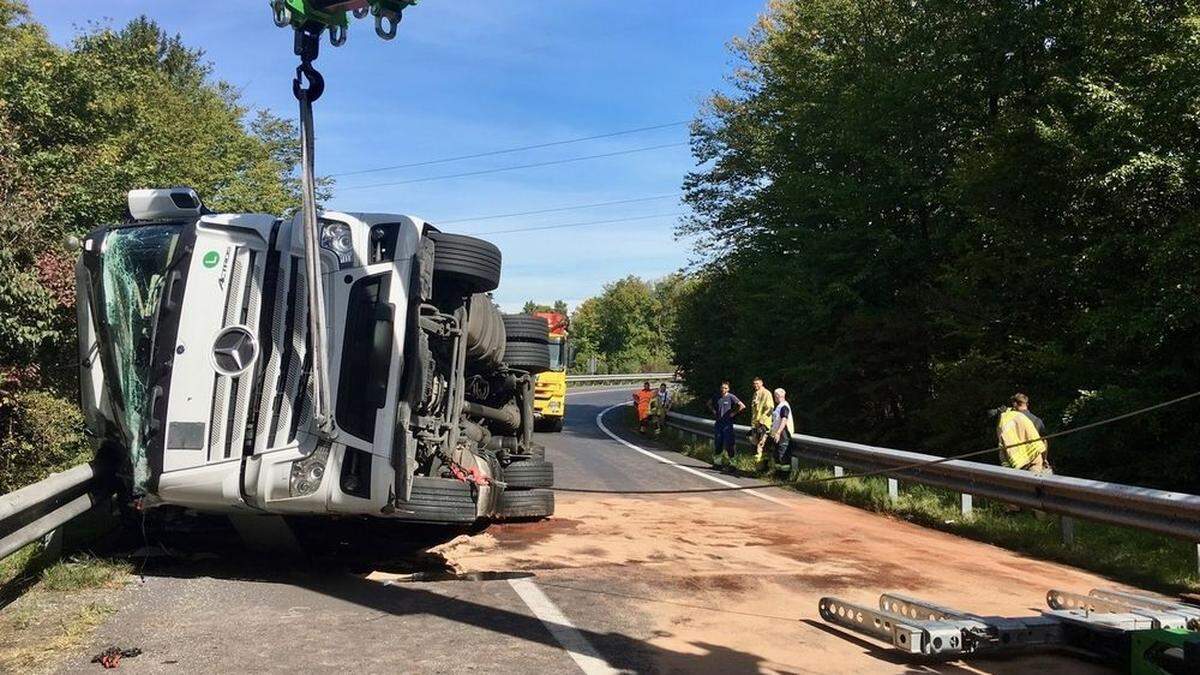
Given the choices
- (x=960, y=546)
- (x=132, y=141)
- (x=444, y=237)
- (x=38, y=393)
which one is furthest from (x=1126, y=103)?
(x=132, y=141)

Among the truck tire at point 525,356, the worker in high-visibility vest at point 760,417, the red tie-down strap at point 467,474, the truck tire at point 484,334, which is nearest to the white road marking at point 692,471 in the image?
the worker in high-visibility vest at point 760,417

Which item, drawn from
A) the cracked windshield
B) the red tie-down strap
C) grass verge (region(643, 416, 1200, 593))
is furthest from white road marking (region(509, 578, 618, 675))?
the cracked windshield

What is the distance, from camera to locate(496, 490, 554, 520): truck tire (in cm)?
877

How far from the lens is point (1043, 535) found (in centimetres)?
859

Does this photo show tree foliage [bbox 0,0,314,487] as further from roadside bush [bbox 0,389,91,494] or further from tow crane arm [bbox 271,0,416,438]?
tow crane arm [bbox 271,0,416,438]

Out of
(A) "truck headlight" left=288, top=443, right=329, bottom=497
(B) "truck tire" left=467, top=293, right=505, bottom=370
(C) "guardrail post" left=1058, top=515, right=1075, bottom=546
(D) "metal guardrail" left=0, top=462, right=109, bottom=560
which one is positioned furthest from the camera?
(C) "guardrail post" left=1058, top=515, right=1075, bottom=546

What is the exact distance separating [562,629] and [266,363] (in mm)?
2495

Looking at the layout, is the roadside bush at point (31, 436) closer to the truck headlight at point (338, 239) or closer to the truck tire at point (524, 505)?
the truck tire at point (524, 505)

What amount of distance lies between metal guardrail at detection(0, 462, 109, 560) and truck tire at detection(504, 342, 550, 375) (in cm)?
394

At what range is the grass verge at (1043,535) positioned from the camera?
721 cm

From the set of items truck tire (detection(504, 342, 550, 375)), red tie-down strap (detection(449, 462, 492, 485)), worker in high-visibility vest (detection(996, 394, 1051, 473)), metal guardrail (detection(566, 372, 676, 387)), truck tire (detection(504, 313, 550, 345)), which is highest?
A: metal guardrail (detection(566, 372, 676, 387))

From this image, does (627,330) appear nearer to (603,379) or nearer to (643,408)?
(603,379)

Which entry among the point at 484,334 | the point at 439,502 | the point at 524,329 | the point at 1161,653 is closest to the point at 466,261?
the point at 484,334

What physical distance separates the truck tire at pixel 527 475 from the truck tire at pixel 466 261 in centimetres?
256
